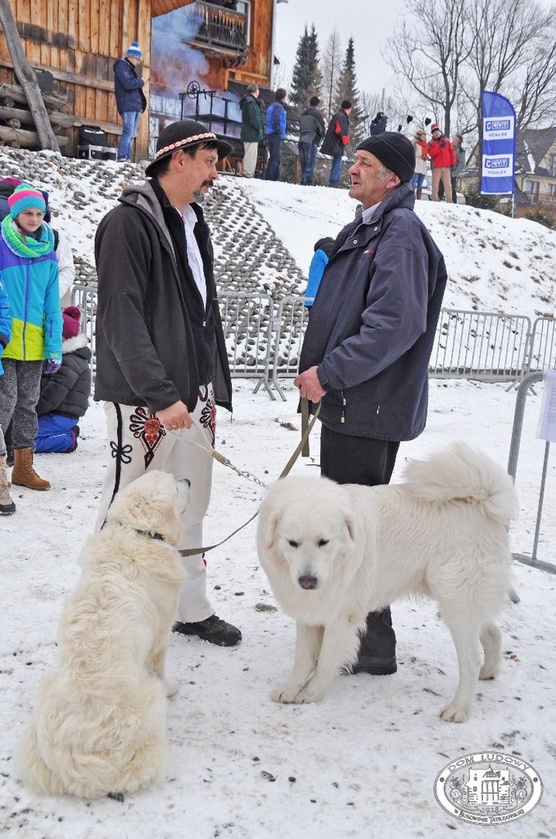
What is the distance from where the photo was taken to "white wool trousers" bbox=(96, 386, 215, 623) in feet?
10.4

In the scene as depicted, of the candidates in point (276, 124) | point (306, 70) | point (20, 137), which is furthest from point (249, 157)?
point (306, 70)

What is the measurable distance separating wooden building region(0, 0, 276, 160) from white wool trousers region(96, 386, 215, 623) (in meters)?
15.3

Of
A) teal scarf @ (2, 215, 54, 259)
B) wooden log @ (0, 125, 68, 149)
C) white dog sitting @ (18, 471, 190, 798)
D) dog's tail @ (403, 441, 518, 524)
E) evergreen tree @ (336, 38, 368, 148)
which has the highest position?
evergreen tree @ (336, 38, 368, 148)

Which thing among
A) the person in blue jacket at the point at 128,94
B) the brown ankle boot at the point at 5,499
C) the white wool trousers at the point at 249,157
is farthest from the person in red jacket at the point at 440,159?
the brown ankle boot at the point at 5,499

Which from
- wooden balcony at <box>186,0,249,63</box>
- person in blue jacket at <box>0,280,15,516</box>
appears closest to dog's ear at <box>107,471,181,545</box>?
person in blue jacket at <box>0,280,15,516</box>

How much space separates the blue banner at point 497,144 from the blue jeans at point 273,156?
6.05 meters

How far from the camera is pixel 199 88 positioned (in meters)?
23.6

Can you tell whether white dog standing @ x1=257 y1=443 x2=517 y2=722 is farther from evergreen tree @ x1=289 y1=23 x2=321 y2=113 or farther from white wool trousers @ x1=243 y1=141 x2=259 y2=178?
evergreen tree @ x1=289 y1=23 x2=321 y2=113

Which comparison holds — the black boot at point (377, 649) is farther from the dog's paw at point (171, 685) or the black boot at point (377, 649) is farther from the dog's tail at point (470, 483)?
the dog's paw at point (171, 685)

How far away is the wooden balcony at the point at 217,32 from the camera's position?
2325 cm

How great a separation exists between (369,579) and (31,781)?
1489 millimetres

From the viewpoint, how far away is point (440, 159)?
2234cm

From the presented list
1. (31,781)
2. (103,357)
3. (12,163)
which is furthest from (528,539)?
(12,163)

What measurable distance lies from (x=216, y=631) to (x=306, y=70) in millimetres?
63175
